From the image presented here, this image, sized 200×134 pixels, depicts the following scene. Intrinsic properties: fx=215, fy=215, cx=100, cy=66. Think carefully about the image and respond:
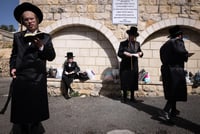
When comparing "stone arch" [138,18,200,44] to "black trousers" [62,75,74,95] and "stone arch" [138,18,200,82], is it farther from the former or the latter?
"black trousers" [62,75,74,95]

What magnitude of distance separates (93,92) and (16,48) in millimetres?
4194

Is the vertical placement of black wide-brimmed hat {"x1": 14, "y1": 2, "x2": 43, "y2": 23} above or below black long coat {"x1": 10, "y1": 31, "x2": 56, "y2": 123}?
above

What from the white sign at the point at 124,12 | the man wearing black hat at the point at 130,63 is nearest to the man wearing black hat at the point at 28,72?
the man wearing black hat at the point at 130,63

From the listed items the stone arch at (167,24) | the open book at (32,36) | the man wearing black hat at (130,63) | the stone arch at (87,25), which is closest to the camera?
the open book at (32,36)

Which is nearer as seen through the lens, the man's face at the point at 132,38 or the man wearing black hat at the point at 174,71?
the man wearing black hat at the point at 174,71

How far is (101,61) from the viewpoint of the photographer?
752 centimetres

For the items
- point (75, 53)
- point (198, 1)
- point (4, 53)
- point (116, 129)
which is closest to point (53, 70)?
point (75, 53)

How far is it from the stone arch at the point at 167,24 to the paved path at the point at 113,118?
215 centimetres

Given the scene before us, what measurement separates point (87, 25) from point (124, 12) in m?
1.31

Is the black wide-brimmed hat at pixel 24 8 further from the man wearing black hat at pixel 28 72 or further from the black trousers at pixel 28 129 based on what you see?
the black trousers at pixel 28 129

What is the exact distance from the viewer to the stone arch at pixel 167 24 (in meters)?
6.89

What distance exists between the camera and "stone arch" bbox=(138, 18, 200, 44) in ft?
22.6

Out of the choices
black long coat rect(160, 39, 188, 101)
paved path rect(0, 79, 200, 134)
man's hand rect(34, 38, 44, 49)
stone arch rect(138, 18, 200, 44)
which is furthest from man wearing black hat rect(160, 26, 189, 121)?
stone arch rect(138, 18, 200, 44)

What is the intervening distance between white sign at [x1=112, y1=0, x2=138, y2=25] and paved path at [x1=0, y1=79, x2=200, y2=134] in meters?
2.68
